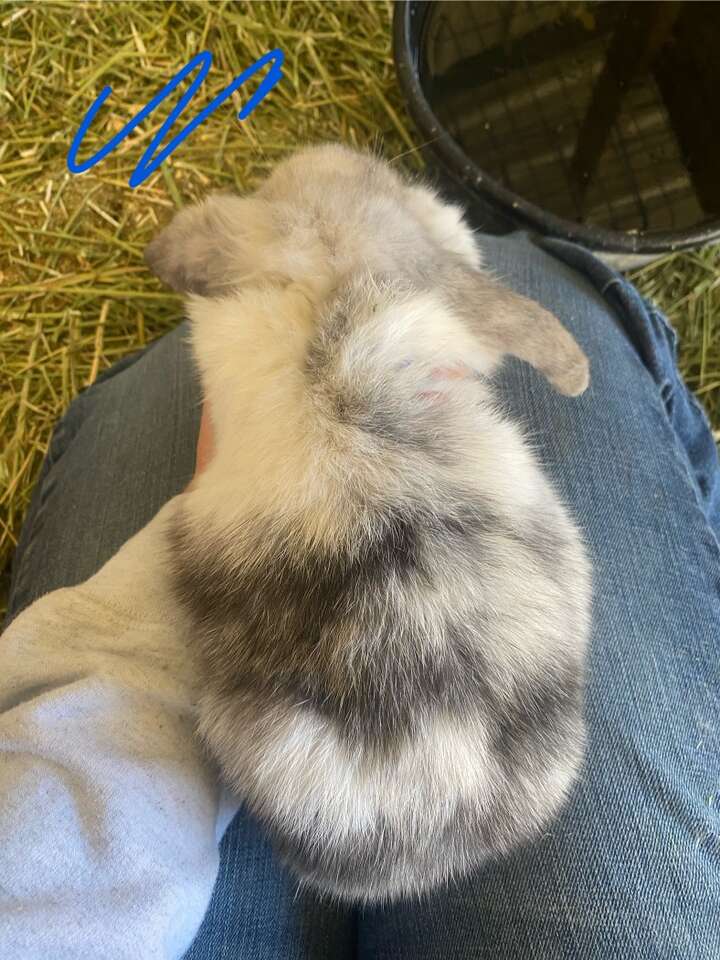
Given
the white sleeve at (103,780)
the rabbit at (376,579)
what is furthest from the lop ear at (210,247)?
the white sleeve at (103,780)

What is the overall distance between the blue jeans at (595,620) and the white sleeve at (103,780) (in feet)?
0.63

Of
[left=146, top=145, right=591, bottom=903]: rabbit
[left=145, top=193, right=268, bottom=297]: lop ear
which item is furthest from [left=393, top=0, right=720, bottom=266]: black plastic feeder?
[left=146, top=145, right=591, bottom=903]: rabbit

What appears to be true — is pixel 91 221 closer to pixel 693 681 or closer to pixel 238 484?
pixel 238 484

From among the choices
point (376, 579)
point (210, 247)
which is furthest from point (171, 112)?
point (376, 579)

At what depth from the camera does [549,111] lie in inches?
68.6

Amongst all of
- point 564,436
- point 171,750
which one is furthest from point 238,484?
point 564,436

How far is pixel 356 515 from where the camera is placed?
2.45 ft

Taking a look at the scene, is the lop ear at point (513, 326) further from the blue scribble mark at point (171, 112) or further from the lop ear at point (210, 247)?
the blue scribble mark at point (171, 112)

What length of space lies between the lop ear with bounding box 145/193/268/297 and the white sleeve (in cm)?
37

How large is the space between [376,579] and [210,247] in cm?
52

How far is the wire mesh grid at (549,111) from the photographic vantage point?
168 centimetres

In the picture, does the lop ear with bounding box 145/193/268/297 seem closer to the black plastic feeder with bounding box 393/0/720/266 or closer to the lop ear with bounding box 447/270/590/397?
the lop ear with bounding box 447/270/590/397

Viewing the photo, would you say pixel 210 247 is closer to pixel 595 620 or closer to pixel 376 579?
pixel 376 579

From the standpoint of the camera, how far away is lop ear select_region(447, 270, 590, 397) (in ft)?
2.97
